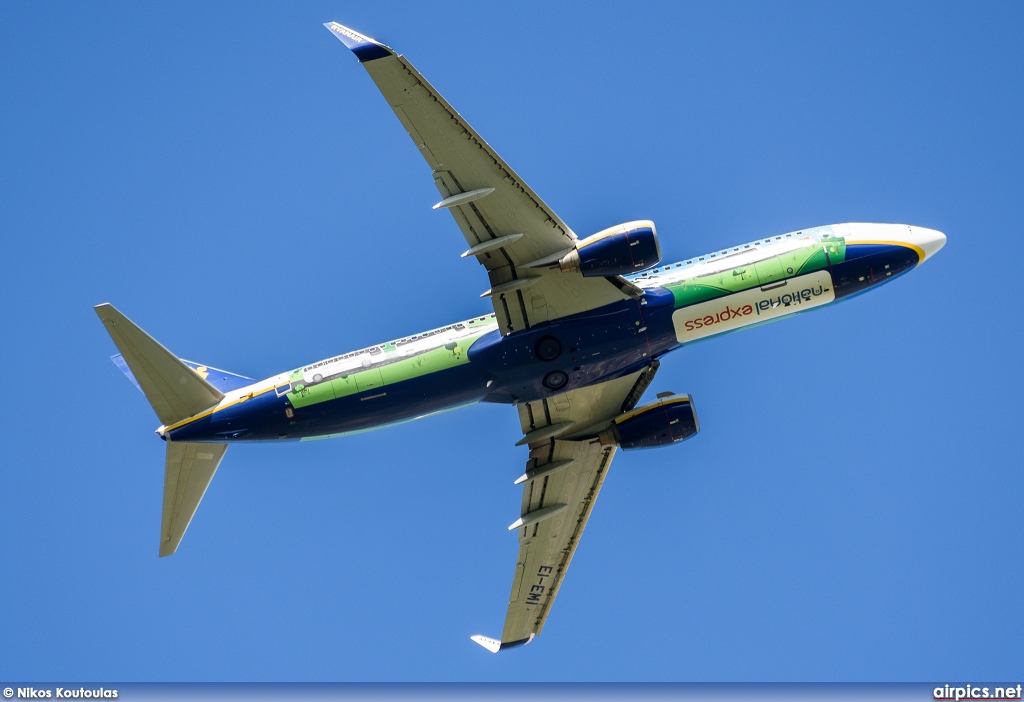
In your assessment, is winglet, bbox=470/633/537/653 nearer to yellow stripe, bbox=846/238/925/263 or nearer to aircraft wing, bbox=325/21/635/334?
aircraft wing, bbox=325/21/635/334

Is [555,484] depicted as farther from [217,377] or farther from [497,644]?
[217,377]

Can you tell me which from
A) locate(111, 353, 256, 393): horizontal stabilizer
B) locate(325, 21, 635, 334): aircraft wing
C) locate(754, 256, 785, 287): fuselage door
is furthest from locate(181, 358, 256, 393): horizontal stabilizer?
locate(754, 256, 785, 287): fuselage door

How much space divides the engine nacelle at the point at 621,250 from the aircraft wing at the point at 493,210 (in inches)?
39.3

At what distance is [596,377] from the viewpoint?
44812mm

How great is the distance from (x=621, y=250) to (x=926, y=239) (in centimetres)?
1214

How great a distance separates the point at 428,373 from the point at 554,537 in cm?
1231

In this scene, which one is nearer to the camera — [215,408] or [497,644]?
[215,408]

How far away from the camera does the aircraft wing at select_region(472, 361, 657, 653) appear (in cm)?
4791

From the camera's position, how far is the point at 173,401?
42281 mm

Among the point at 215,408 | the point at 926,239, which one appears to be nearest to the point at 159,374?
the point at 215,408

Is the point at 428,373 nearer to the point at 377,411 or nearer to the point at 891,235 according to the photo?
the point at 377,411

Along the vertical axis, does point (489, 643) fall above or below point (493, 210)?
below

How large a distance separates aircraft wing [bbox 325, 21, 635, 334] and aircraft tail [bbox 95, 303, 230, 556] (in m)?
11.5

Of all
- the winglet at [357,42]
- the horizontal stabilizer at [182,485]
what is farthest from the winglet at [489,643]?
the winglet at [357,42]
